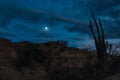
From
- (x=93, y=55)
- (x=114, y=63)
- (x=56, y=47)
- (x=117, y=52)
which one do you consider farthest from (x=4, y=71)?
(x=117, y=52)

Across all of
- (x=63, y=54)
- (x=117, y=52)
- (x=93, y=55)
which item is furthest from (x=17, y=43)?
(x=117, y=52)

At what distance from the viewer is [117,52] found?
2828 centimetres

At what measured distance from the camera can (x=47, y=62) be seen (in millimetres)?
21906

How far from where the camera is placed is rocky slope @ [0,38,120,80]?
19.0 metres

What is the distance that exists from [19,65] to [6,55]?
1.29 meters

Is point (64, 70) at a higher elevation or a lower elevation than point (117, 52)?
lower

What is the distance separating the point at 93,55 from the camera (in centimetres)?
2462

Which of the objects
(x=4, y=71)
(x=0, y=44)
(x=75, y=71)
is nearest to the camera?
(x=4, y=71)

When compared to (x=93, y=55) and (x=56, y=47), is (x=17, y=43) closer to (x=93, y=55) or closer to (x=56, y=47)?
(x=56, y=47)

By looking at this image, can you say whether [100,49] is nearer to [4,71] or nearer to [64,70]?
[64,70]

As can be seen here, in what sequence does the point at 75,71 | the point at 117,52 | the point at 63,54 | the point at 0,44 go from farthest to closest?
the point at 117,52 < the point at 63,54 < the point at 75,71 < the point at 0,44

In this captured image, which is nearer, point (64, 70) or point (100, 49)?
point (100, 49)

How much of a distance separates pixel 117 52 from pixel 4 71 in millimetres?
14006

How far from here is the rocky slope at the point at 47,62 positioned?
62.2 ft
